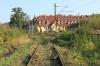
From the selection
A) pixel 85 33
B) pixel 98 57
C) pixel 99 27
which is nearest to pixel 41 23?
pixel 99 27

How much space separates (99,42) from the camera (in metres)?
24.5

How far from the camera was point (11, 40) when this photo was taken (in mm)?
35219

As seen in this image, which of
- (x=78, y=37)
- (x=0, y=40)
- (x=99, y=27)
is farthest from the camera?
(x=99, y=27)

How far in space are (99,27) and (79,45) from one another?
14.1 meters

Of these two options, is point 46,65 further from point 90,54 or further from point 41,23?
point 41,23

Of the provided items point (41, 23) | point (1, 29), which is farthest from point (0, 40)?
point (41, 23)

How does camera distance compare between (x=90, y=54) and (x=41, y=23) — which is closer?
(x=90, y=54)

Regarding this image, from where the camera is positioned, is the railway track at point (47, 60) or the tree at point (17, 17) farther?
the tree at point (17, 17)

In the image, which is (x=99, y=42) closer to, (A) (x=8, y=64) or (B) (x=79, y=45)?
(B) (x=79, y=45)

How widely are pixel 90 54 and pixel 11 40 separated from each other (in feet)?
56.4

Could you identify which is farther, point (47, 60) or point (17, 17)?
point (17, 17)

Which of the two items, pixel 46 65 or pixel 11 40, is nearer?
pixel 46 65

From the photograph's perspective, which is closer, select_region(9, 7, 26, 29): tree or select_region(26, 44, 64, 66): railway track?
select_region(26, 44, 64, 66): railway track

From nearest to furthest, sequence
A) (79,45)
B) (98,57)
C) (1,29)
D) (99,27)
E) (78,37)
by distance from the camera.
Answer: (98,57), (79,45), (78,37), (1,29), (99,27)
